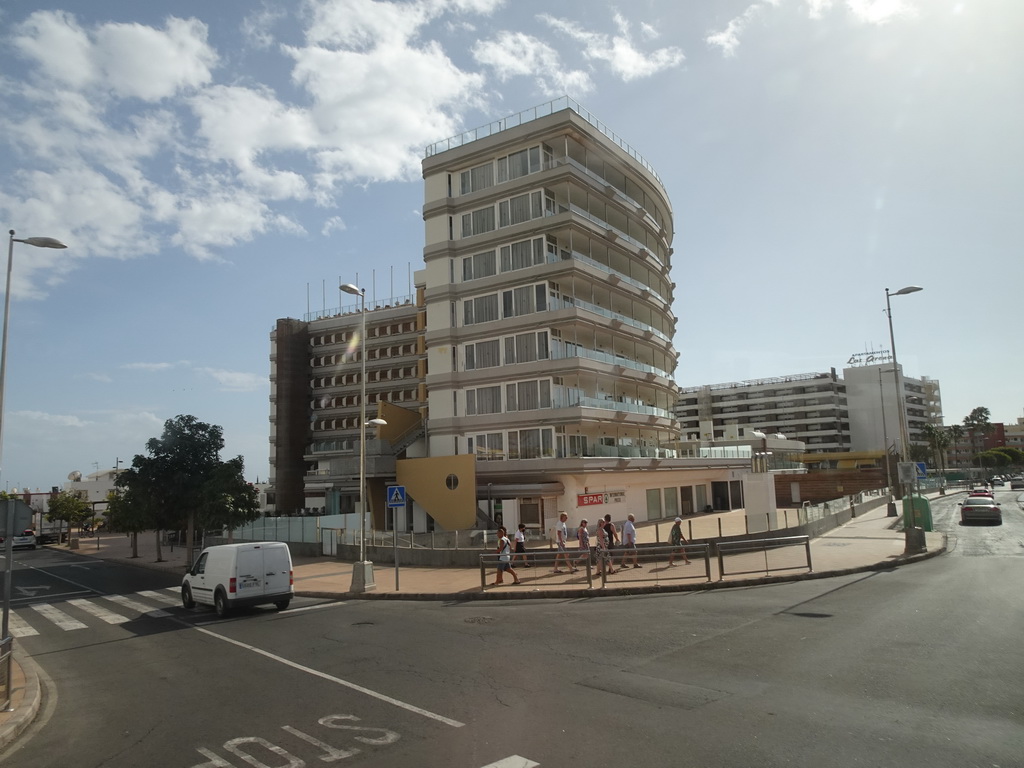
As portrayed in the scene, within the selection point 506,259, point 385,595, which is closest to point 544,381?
point 506,259

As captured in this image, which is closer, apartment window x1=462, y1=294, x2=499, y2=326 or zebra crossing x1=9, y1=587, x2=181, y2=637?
zebra crossing x1=9, y1=587, x2=181, y2=637

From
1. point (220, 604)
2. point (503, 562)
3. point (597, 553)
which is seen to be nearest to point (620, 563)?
point (597, 553)

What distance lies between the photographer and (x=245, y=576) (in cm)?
1695

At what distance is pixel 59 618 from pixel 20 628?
1444 mm

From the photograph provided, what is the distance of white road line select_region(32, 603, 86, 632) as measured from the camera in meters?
16.8

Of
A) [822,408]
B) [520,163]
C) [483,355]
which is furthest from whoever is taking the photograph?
[822,408]

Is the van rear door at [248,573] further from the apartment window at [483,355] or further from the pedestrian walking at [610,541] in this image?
the apartment window at [483,355]

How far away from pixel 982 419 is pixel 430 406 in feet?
454

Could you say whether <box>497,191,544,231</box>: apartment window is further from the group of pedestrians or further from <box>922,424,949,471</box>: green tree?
<box>922,424,949,471</box>: green tree

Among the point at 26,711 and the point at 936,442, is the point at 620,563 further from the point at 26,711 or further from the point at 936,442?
the point at 936,442

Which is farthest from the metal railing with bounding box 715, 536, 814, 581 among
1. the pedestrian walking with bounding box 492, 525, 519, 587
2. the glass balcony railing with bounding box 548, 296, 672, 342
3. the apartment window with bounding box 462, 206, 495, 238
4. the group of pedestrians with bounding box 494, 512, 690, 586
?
the apartment window with bounding box 462, 206, 495, 238

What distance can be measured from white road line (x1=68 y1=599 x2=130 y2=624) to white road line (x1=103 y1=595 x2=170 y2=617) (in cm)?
63

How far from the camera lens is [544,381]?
1474 inches

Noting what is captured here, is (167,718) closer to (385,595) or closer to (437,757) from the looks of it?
(437,757)
